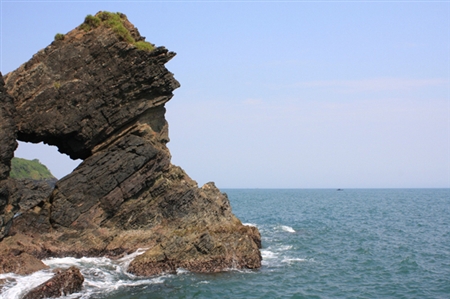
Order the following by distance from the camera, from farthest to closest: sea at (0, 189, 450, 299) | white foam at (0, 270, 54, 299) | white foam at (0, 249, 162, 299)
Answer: sea at (0, 189, 450, 299)
white foam at (0, 249, 162, 299)
white foam at (0, 270, 54, 299)

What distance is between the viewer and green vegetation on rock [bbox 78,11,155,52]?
36.8 meters

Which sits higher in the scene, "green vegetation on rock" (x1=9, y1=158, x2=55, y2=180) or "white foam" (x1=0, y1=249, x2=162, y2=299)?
"green vegetation on rock" (x1=9, y1=158, x2=55, y2=180)

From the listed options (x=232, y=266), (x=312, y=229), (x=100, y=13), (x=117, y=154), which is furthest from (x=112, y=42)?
(x=312, y=229)

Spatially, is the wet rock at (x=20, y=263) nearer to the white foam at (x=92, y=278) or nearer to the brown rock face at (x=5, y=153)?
the white foam at (x=92, y=278)

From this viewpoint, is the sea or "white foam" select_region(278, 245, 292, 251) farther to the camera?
"white foam" select_region(278, 245, 292, 251)

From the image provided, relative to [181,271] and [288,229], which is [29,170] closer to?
[288,229]

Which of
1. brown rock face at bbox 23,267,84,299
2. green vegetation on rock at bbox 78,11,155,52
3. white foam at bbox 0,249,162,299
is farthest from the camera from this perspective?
green vegetation on rock at bbox 78,11,155,52

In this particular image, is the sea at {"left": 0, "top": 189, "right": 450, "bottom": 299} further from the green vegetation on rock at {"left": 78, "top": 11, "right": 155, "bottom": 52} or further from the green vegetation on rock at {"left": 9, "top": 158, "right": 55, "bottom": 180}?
the green vegetation on rock at {"left": 9, "top": 158, "right": 55, "bottom": 180}

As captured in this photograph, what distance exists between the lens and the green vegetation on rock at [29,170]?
14127cm

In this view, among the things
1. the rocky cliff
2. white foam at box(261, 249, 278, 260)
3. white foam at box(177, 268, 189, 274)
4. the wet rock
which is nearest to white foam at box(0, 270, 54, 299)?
the wet rock

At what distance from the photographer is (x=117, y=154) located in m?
36.8

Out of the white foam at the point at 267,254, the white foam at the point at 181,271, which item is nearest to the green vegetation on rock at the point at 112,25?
the white foam at the point at 181,271

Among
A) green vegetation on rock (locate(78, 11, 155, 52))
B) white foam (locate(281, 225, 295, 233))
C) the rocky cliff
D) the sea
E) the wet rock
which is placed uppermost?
green vegetation on rock (locate(78, 11, 155, 52))

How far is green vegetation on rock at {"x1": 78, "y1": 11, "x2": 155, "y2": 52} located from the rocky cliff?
3.1 inches
